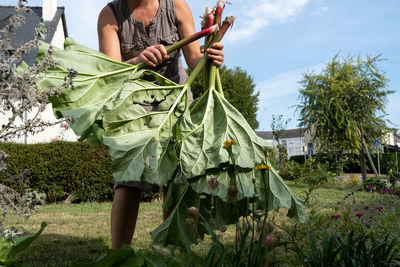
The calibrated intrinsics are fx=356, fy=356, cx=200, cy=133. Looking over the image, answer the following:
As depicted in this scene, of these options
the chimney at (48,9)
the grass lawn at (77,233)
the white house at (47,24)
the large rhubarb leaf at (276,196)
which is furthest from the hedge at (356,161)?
the chimney at (48,9)

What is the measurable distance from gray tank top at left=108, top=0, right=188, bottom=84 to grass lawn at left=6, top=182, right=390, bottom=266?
1351mm

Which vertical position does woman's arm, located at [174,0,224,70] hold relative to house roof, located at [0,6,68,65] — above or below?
below

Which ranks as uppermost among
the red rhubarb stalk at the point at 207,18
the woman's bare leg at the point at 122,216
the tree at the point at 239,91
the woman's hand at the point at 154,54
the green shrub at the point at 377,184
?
the tree at the point at 239,91

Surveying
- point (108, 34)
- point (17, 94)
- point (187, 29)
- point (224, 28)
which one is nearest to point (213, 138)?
point (224, 28)

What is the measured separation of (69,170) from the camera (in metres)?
8.03

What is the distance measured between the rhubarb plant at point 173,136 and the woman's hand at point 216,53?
0.05m

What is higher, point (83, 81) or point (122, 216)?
point (83, 81)

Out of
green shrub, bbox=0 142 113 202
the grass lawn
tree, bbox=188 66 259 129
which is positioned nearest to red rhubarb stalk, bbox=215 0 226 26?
the grass lawn

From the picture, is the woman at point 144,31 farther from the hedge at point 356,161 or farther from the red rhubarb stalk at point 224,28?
the hedge at point 356,161

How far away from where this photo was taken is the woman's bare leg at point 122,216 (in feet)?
7.68

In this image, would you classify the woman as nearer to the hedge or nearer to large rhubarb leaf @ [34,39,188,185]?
large rhubarb leaf @ [34,39,188,185]

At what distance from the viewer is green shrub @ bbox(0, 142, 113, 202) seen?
8000 mm

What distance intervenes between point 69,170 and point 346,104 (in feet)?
42.4

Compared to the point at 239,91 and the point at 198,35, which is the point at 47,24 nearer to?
the point at 239,91
